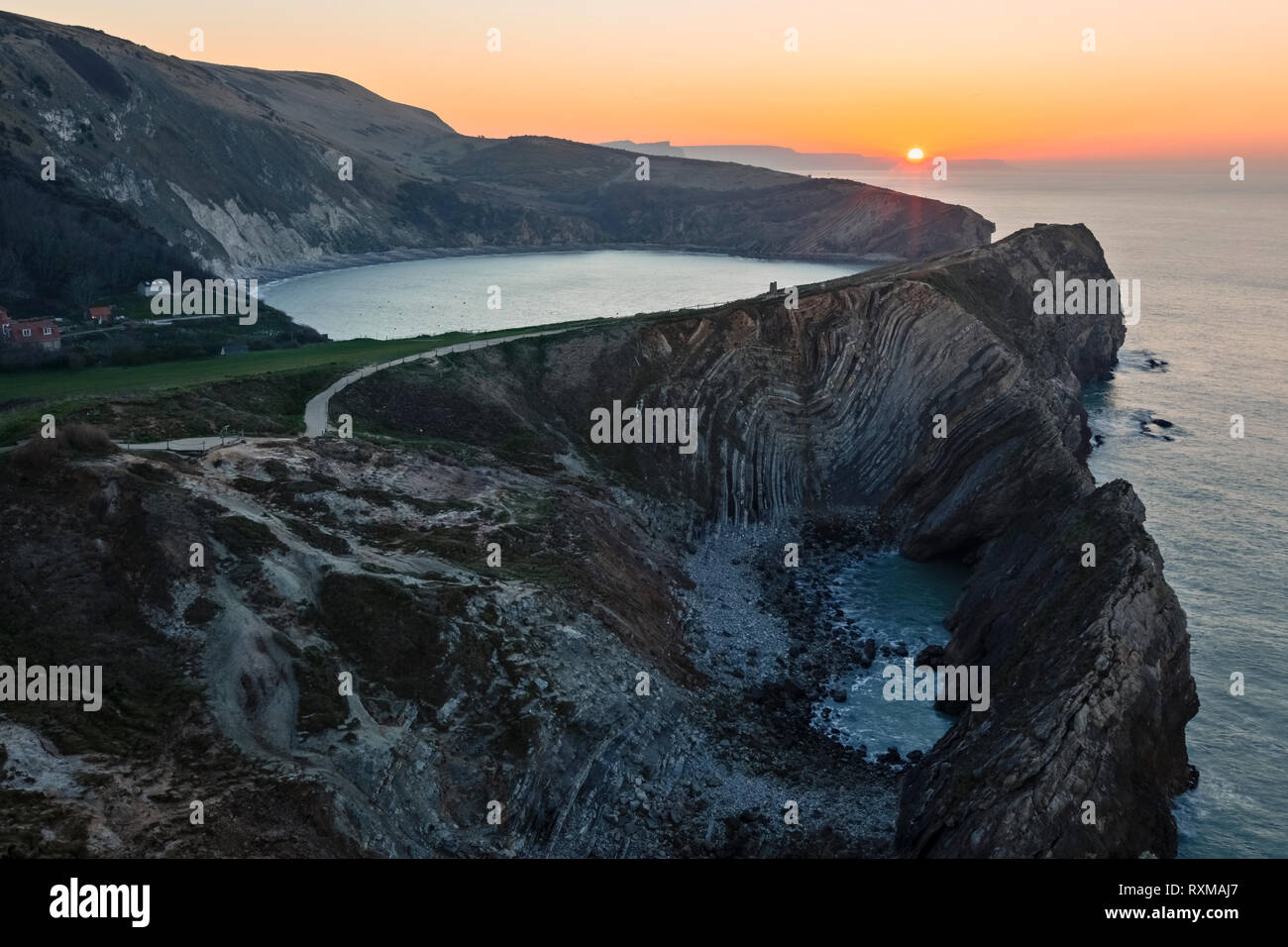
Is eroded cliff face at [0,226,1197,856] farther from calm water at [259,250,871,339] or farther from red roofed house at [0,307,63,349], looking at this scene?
calm water at [259,250,871,339]

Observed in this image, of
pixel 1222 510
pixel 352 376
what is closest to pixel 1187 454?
pixel 1222 510

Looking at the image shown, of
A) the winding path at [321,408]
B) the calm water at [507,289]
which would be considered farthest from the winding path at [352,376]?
the calm water at [507,289]

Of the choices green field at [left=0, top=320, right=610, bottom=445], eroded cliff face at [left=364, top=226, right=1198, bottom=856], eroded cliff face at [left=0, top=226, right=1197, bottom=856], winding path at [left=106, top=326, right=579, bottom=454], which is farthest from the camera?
green field at [left=0, top=320, right=610, bottom=445]

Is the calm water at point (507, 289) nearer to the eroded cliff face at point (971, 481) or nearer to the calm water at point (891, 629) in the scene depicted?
the eroded cliff face at point (971, 481)

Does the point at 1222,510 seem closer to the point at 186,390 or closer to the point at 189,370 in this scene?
the point at 186,390

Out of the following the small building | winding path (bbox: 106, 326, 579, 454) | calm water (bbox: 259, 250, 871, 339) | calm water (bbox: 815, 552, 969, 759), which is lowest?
calm water (bbox: 815, 552, 969, 759)

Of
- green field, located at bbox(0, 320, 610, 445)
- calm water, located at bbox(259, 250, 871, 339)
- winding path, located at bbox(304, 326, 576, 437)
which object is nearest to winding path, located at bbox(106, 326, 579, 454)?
winding path, located at bbox(304, 326, 576, 437)

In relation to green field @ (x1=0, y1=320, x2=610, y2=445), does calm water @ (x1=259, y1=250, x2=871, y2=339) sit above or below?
above
